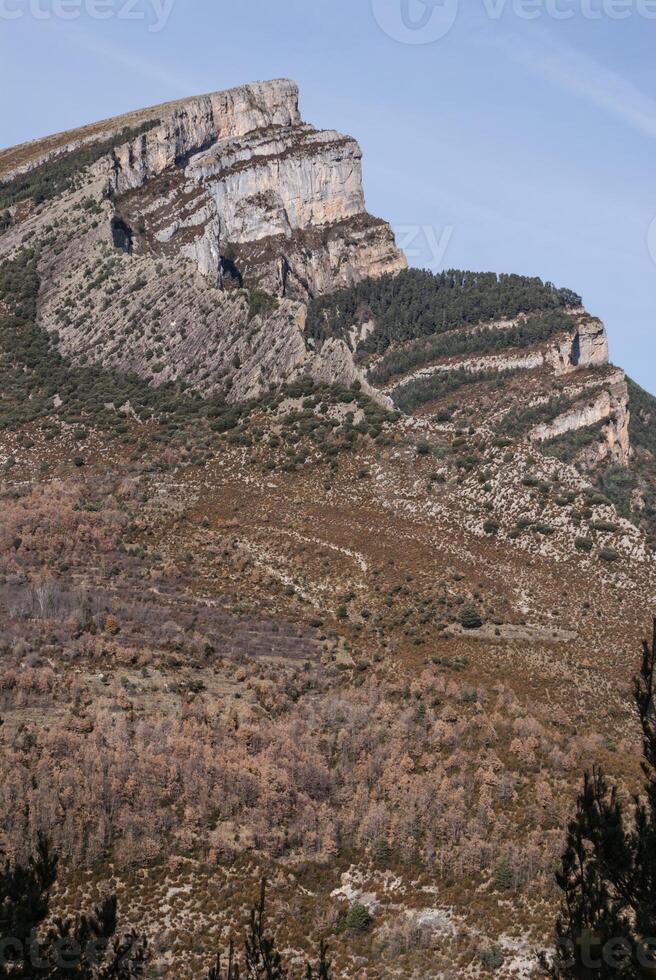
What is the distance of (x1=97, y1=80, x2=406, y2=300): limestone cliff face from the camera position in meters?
120

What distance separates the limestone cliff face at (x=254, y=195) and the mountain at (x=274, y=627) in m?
10.6

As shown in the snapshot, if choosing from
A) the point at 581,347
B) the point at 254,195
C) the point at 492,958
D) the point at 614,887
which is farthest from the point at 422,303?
the point at 614,887

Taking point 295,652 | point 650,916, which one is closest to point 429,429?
point 295,652

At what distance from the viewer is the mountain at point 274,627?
3744cm

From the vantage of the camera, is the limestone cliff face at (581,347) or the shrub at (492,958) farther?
the limestone cliff face at (581,347)

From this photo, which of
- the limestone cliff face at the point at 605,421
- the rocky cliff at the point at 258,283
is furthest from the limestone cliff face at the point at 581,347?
the limestone cliff face at the point at 605,421

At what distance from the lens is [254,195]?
140750 mm

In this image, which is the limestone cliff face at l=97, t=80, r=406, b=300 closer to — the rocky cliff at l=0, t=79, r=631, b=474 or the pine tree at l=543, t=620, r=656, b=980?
the rocky cliff at l=0, t=79, r=631, b=474

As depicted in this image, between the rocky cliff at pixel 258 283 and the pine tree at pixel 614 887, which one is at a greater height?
the rocky cliff at pixel 258 283

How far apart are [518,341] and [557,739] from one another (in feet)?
351

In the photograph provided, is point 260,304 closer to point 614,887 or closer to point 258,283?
point 258,283

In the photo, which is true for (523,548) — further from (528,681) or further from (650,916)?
(650,916)

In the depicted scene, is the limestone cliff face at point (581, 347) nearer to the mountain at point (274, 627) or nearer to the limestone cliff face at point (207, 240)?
the limestone cliff face at point (207, 240)

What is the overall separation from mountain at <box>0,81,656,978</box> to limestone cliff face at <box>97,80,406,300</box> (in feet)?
34.7
